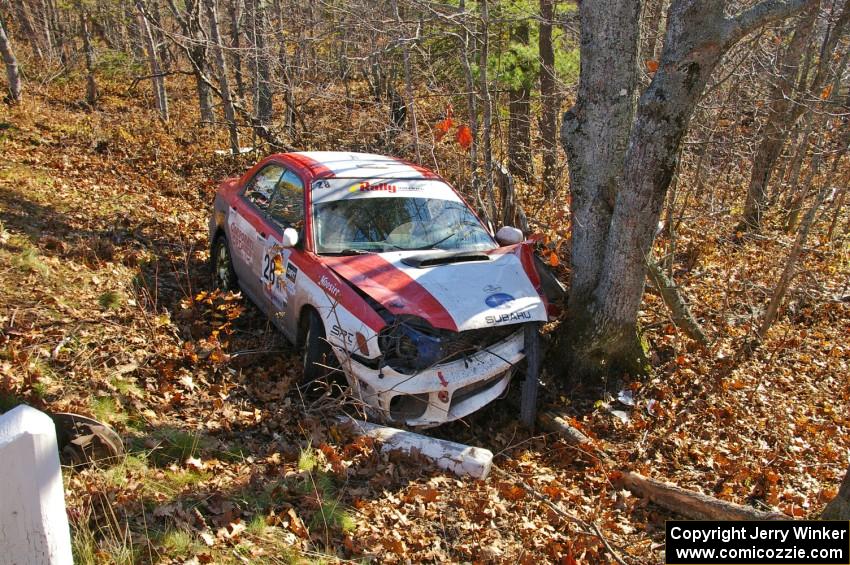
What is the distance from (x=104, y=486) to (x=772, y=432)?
5.11 metres

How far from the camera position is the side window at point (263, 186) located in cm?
693

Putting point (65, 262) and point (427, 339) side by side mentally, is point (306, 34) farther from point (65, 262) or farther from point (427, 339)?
point (427, 339)

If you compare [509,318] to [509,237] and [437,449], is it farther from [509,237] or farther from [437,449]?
[509,237]

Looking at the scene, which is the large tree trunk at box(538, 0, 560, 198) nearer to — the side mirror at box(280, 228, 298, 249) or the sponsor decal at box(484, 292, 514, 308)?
the sponsor decal at box(484, 292, 514, 308)

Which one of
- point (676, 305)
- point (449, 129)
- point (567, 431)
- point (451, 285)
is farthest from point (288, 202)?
point (449, 129)

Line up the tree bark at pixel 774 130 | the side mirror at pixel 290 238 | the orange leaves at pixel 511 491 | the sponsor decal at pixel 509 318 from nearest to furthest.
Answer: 1. the orange leaves at pixel 511 491
2. the sponsor decal at pixel 509 318
3. the side mirror at pixel 290 238
4. the tree bark at pixel 774 130

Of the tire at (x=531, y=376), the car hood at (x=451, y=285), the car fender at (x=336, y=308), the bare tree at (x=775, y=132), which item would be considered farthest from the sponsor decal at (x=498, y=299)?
the bare tree at (x=775, y=132)

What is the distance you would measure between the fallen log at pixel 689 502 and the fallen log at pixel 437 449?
1096mm

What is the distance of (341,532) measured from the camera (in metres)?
3.88

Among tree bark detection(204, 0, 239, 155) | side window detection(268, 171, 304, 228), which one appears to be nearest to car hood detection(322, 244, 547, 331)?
side window detection(268, 171, 304, 228)

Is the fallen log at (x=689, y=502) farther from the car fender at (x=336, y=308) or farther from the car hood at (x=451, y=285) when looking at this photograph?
the car fender at (x=336, y=308)

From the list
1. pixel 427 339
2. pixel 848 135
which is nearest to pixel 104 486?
pixel 427 339

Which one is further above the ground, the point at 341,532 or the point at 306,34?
the point at 306,34

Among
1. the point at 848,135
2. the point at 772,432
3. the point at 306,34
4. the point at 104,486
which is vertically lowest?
the point at 772,432
